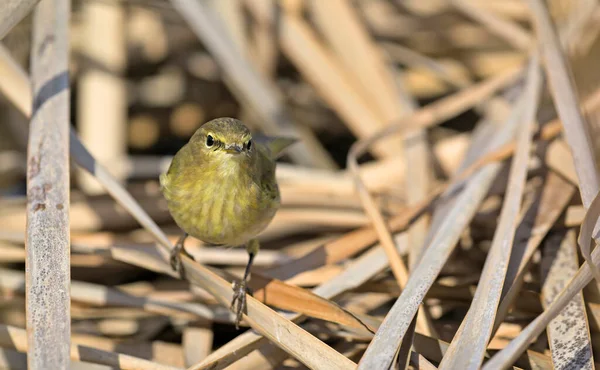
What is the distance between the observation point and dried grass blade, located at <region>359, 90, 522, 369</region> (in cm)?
195

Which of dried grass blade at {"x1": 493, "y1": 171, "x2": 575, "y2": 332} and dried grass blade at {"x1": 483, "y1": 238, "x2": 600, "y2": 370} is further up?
dried grass blade at {"x1": 493, "y1": 171, "x2": 575, "y2": 332}

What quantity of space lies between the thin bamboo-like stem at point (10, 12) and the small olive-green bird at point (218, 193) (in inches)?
27.2

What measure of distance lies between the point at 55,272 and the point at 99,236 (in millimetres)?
1274

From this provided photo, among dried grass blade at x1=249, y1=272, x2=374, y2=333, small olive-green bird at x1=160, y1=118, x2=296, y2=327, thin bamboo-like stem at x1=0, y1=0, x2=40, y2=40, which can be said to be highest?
thin bamboo-like stem at x1=0, y1=0, x2=40, y2=40

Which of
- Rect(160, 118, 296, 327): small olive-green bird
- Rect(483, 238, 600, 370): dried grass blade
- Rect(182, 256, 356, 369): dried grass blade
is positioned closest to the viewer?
Rect(483, 238, 600, 370): dried grass blade

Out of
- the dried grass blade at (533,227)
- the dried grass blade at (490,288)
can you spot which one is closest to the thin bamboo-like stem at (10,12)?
the dried grass blade at (490,288)

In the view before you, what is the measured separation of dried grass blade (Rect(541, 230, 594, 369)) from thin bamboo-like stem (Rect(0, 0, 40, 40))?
181cm

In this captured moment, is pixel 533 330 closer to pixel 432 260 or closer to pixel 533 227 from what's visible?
pixel 432 260

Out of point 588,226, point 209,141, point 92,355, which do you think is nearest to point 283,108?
point 209,141

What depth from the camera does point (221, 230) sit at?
8.69 ft

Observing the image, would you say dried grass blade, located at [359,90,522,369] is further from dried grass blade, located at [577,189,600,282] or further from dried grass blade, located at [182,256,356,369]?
dried grass blade, located at [577,189,600,282]

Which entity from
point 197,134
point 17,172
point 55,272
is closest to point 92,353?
point 55,272

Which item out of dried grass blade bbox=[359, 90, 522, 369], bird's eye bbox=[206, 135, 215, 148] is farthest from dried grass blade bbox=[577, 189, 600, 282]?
bird's eye bbox=[206, 135, 215, 148]

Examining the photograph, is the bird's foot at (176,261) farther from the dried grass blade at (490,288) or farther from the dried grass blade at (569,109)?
the dried grass blade at (569,109)
